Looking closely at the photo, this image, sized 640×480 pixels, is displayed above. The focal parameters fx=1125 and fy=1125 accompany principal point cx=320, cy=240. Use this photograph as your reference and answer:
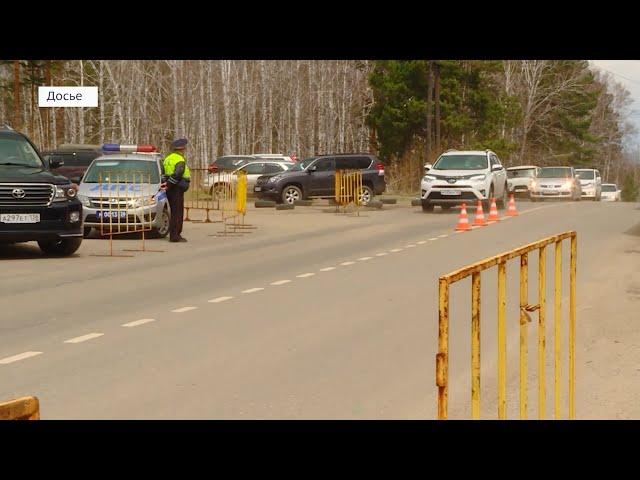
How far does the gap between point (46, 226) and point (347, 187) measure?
18061 mm

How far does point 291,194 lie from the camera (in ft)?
132

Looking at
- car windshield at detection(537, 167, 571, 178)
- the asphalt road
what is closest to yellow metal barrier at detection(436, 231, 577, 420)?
the asphalt road

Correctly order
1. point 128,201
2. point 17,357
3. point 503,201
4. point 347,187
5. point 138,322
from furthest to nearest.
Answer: point 503,201
point 347,187
point 128,201
point 138,322
point 17,357

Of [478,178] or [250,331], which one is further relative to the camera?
[478,178]

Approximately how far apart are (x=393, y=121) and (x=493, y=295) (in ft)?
159

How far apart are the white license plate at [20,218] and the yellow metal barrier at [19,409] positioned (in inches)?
624

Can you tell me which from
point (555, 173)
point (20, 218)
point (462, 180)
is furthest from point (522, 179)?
point (20, 218)

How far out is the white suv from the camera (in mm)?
33312

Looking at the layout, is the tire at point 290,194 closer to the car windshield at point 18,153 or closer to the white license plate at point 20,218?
the car windshield at point 18,153

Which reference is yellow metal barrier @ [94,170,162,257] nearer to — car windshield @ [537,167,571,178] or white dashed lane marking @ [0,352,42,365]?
white dashed lane marking @ [0,352,42,365]

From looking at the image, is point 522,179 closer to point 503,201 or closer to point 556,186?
point 556,186

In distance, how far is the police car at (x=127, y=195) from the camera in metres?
22.8

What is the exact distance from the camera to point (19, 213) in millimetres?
18531
